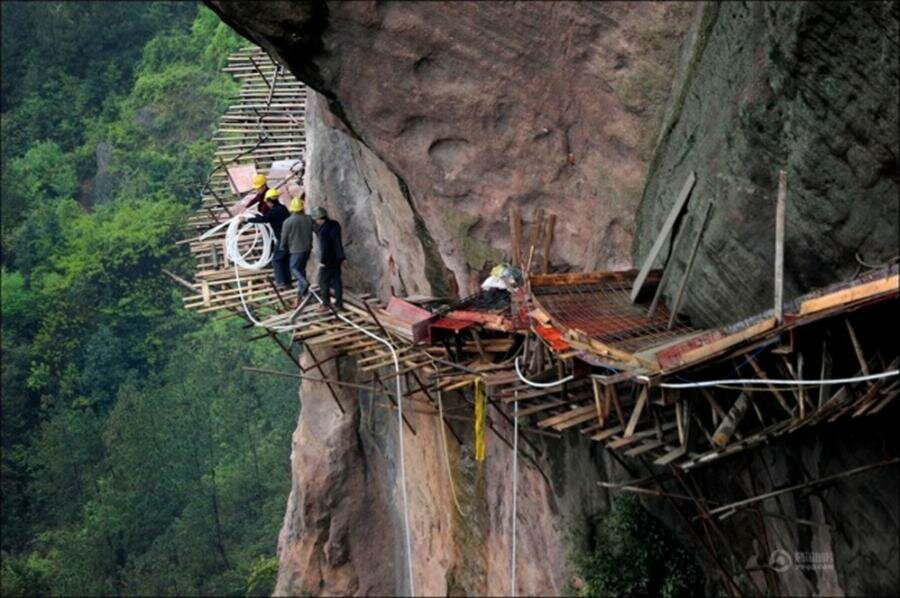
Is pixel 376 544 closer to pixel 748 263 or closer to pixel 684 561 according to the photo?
pixel 684 561

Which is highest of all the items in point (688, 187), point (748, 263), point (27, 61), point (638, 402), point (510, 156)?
point (27, 61)

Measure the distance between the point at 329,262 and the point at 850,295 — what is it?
7787mm

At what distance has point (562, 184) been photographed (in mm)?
14711

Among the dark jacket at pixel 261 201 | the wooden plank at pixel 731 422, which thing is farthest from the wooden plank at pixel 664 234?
the dark jacket at pixel 261 201

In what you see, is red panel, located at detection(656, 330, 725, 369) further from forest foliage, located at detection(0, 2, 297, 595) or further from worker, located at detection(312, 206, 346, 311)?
forest foliage, located at detection(0, 2, 297, 595)

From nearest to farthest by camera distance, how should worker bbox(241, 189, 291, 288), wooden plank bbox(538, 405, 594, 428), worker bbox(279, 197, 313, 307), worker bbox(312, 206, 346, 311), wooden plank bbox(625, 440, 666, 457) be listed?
1. wooden plank bbox(625, 440, 666, 457)
2. wooden plank bbox(538, 405, 594, 428)
3. worker bbox(312, 206, 346, 311)
4. worker bbox(279, 197, 313, 307)
5. worker bbox(241, 189, 291, 288)

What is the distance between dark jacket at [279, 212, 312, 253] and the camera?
16469mm

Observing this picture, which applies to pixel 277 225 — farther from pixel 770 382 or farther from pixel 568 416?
pixel 770 382

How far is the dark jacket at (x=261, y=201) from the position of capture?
1739 cm

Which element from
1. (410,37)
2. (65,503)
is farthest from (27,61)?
(410,37)

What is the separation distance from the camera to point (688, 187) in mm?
12500

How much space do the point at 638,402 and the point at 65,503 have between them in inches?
1333

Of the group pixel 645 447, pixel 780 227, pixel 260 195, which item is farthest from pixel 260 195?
pixel 780 227

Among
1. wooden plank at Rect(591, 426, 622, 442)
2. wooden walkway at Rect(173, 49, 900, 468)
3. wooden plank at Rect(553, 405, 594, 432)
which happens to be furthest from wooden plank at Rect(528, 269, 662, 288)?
wooden plank at Rect(591, 426, 622, 442)
